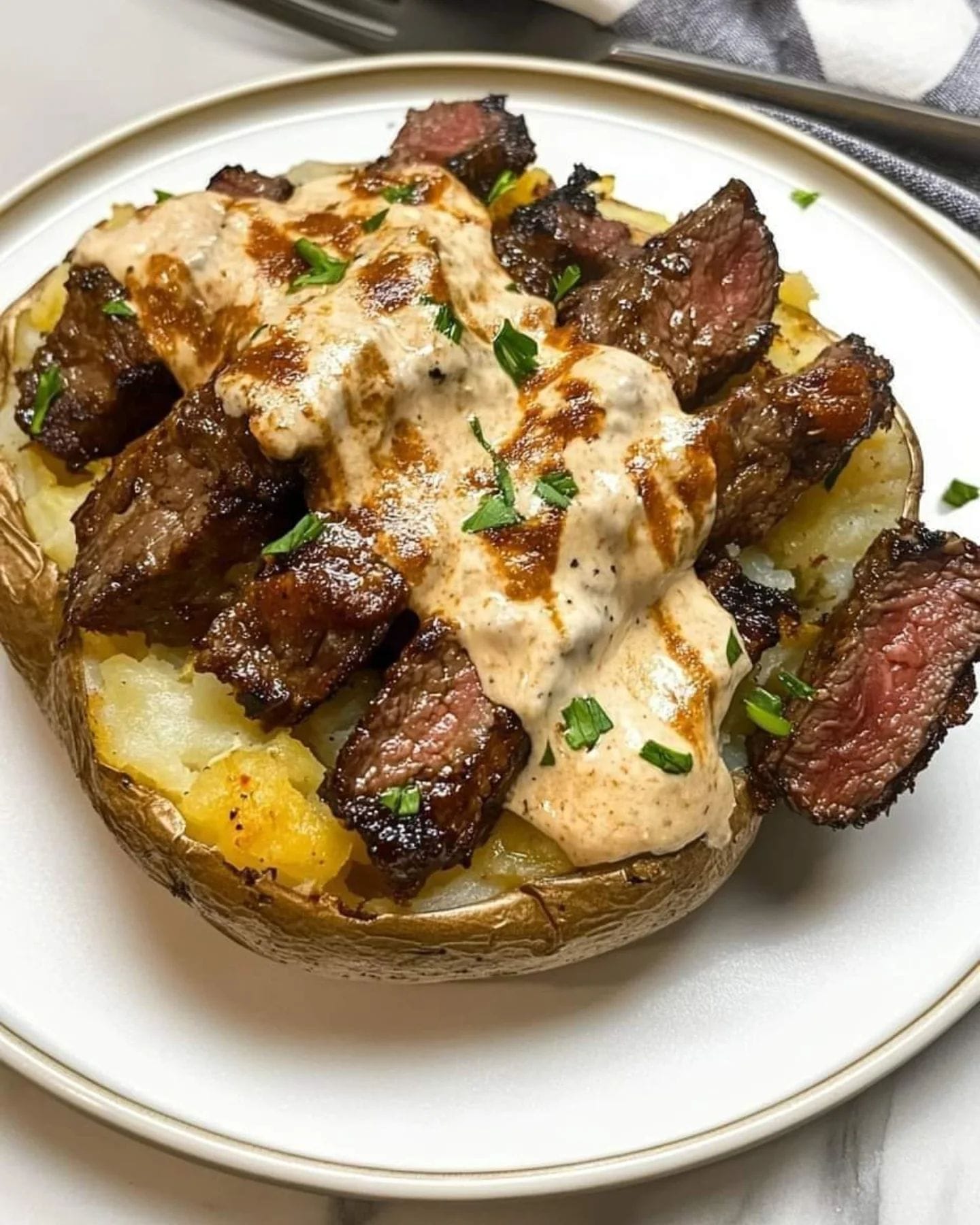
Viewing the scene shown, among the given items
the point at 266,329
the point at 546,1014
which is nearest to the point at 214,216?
the point at 266,329

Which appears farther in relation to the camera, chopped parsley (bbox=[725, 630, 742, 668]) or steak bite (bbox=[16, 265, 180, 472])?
steak bite (bbox=[16, 265, 180, 472])

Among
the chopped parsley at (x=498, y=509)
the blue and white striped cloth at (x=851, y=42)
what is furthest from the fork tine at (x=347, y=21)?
the chopped parsley at (x=498, y=509)

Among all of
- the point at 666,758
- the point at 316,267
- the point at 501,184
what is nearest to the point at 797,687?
the point at 666,758

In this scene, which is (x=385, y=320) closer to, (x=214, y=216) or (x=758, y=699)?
(x=214, y=216)

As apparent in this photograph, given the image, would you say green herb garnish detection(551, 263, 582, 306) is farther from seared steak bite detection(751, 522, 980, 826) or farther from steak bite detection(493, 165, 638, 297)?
seared steak bite detection(751, 522, 980, 826)

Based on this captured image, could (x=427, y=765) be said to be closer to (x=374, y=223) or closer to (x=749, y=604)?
(x=749, y=604)

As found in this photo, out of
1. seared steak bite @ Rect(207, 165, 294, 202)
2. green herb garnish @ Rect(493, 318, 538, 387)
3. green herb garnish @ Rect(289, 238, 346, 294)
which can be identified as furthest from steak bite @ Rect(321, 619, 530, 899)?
seared steak bite @ Rect(207, 165, 294, 202)

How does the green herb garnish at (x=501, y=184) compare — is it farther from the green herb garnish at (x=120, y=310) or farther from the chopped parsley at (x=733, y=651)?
the chopped parsley at (x=733, y=651)
